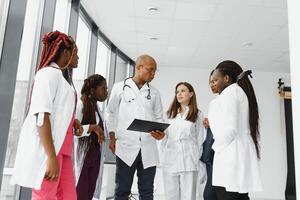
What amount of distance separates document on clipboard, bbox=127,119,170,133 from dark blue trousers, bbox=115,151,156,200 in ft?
0.82

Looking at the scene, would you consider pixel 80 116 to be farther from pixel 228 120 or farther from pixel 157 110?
pixel 228 120

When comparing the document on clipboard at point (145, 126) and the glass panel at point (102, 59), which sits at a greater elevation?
the glass panel at point (102, 59)

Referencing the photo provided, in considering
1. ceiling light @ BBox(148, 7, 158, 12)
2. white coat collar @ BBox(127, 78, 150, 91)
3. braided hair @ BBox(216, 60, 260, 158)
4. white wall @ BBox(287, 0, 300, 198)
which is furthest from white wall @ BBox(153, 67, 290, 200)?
white wall @ BBox(287, 0, 300, 198)

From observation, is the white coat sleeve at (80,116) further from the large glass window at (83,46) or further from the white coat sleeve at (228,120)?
the large glass window at (83,46)

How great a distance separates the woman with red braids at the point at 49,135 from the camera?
1.22 meters

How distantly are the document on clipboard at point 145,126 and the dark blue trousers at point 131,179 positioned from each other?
0.25 meters

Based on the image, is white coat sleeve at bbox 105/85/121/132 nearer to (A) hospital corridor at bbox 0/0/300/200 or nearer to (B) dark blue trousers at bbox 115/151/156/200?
(A) hospital corridor at bbox 0/0/300/200

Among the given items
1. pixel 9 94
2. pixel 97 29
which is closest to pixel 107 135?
pixel 9 94

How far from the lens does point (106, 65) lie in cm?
498

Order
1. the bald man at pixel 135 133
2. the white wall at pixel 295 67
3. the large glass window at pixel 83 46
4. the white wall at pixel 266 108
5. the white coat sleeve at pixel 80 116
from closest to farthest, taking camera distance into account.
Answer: the white wall at pixel 295 67, the white coat sleeve at pixel 80 116, the bald man at pixel 135 133, the large glass window at pixel 83 46, the white wall at pixel 266 108

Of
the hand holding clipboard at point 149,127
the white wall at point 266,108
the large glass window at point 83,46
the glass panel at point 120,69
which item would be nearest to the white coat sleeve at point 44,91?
the hand holding clipboard at point 149,127

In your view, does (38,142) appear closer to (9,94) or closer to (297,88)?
(9,94)

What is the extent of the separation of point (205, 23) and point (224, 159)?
291cm

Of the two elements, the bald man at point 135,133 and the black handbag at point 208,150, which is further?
the black handbag at point 208,150
